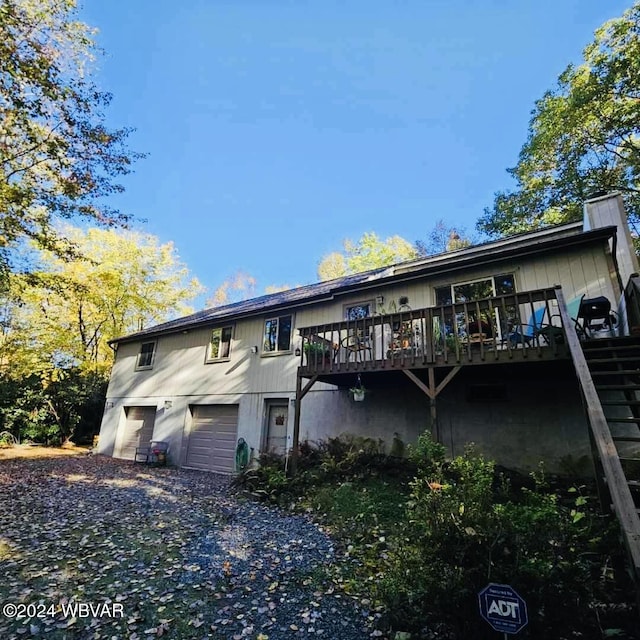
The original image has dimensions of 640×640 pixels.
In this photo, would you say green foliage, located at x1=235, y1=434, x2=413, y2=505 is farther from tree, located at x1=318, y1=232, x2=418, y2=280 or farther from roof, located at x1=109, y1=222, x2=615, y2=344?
tree, located at x1=318, y1=232, x2=418, y2=280

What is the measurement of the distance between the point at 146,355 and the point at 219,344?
15.3 ft

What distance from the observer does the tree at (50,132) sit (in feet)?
26.4

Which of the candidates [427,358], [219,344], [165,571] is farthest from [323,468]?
[219,344]

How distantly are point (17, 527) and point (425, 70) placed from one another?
1662 cm

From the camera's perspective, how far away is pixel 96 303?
753 inches

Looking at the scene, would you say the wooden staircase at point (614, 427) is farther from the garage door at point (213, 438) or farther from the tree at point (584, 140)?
the garage door at point (213, 438)

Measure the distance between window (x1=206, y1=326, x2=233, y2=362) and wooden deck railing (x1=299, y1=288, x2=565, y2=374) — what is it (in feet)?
16.1

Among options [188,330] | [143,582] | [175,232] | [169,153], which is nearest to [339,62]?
[169,153]

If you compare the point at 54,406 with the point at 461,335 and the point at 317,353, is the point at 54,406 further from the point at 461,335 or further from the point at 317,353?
the point at 461,335

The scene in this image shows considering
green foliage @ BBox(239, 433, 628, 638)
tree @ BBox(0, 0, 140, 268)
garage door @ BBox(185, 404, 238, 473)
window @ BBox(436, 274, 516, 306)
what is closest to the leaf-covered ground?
green foliage @ BBox(239, 433, 628, 638)

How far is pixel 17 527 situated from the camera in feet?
18.4

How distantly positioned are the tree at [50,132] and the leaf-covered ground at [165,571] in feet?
24.0

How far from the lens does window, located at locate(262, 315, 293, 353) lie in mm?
11281

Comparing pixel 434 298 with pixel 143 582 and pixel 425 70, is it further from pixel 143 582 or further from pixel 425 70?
pixel 425 70
